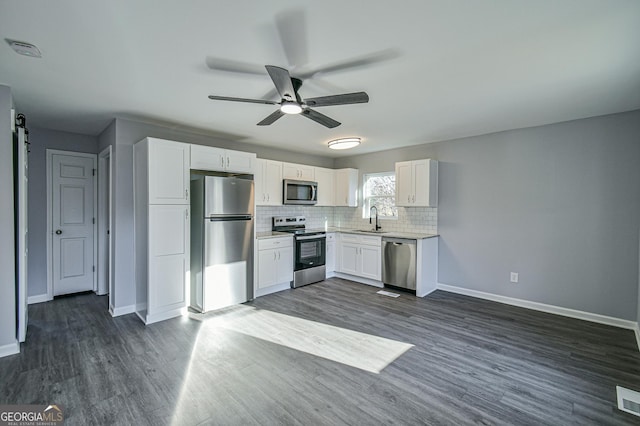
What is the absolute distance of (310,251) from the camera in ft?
17.0

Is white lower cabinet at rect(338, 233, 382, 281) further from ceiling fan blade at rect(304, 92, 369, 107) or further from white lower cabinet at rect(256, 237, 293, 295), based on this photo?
ceiling fan blade at rect(304, 92, 369, 107)

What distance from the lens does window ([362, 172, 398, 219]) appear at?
5.60 m

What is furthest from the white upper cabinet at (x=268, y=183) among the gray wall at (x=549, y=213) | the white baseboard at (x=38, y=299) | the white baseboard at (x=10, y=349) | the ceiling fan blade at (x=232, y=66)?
the white baseboard at (x=38, y=299)

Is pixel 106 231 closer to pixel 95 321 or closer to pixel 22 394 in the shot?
pixel 95 321

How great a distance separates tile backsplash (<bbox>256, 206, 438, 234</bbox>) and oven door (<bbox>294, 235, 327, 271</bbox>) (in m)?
0.76

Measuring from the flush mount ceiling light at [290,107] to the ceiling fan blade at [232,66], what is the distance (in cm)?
31

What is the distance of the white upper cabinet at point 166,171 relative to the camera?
3420 mm

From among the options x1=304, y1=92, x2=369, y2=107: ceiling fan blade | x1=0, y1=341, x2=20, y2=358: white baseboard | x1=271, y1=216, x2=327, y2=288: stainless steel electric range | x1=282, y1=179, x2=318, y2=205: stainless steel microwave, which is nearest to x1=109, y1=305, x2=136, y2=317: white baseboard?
x1=0, y1=341, x2=20, y2=358: white baseboard

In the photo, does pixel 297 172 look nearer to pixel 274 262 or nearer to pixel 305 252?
pixel 305 252

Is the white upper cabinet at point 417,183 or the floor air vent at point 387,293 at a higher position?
the white upper cabinet at point 417,183

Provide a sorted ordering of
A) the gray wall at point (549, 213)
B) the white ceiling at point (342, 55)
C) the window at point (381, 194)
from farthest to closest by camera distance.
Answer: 1. the window at point (381, 194)
2. the gray wall at point (549, 213)
3. the white ceiling at point (342, 55)

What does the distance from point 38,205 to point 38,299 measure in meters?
1.37

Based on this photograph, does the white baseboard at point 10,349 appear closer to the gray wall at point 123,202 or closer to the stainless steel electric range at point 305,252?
the gray wall at point 123,202

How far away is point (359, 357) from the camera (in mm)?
2707
